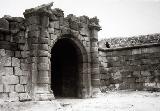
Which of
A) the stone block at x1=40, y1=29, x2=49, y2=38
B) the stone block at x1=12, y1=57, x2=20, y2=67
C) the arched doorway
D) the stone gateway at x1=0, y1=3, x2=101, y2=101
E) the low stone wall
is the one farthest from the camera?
the low stone wall

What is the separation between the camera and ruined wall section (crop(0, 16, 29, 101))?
9.14 m

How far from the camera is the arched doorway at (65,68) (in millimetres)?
12117

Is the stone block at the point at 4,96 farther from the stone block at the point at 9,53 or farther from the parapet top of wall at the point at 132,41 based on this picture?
the parapet top of wall at the point at 132,41

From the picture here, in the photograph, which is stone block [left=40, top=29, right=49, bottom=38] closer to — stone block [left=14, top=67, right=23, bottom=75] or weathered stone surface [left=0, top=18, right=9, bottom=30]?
weathered stone surface [left=0, top=18, right=9, bottom=30]

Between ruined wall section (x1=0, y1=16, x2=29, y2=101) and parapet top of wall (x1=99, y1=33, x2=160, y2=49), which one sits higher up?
parapet top of wall (x1=99, y1=33, x2=160, y2=49)

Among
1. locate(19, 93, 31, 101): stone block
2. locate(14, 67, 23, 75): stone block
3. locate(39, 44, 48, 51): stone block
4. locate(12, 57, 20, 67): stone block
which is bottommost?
locate(19, 93, 31, 101): stone block

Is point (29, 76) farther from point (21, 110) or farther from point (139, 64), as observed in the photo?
point (139, 64)

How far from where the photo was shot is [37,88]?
9625 millimetres

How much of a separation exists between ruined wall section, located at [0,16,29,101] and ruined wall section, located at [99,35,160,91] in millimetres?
5845

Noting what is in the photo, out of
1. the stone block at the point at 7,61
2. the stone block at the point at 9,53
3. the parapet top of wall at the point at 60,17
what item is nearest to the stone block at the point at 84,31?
the parapet top of wall at the point at 60,17

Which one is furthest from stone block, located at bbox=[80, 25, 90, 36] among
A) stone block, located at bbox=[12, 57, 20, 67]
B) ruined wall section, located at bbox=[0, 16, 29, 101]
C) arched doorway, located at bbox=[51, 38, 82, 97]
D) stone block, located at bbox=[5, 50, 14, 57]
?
stone block, located at bbox=[5, 50, 14, 57]

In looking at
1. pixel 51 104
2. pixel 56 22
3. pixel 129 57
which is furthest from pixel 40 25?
pixel 129 57

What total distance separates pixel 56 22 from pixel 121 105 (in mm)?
3929

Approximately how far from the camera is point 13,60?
9477 mm
